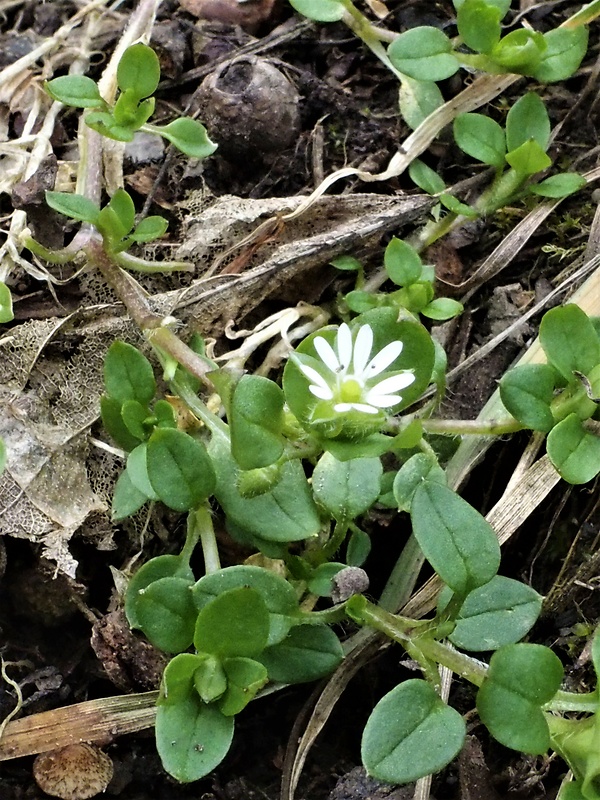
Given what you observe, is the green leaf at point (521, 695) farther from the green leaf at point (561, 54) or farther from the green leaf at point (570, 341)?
the green leaf at point (561, 54)

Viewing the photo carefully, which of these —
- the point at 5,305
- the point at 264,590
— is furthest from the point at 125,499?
the point at 5,305

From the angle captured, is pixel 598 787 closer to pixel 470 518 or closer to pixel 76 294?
pixel 470 518

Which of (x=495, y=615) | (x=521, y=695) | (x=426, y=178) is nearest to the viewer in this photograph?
(x=521, y=695)

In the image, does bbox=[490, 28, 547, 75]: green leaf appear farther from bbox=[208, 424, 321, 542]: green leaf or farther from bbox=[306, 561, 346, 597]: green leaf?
bbox=[306, 561, 346, 597]: green leaf

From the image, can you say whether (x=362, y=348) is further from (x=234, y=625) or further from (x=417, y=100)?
(x=417, y=100)

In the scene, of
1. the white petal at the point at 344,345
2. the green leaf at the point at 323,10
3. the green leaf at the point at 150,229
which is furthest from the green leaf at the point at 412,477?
the green leaf at the point at 323,10

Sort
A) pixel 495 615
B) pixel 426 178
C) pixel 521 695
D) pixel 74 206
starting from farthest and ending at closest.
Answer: pixel 426 178, pixel 74 206, pixel 495 615, pixel 521 695
